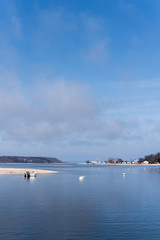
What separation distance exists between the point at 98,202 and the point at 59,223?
651 inches

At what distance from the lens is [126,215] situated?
38.7 m

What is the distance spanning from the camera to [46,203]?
48750 mm

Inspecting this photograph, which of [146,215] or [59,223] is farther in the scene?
[146,215]

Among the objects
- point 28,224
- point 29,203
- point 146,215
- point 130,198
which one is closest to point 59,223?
point 28,224

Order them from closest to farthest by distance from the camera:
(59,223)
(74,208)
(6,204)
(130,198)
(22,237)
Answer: (22,237) → (59,223) → (74,208) → (6,204) → (130,198)

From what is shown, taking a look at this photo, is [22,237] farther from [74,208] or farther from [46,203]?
[46,203]

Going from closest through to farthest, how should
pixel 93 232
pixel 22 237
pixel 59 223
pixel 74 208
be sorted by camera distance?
pixel 22 237, pixel 93 232, pixel 59 223, pixel 74 208

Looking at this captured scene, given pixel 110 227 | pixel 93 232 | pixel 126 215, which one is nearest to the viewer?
pixel 93 232

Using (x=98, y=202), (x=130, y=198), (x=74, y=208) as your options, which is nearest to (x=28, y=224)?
(x=74, y=208)

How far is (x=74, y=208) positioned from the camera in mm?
44281

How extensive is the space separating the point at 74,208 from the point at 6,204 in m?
11.5

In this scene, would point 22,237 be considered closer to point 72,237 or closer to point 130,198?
point 72,237

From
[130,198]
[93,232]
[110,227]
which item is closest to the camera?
[93,232]

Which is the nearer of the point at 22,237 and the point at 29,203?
the point at 22,237
